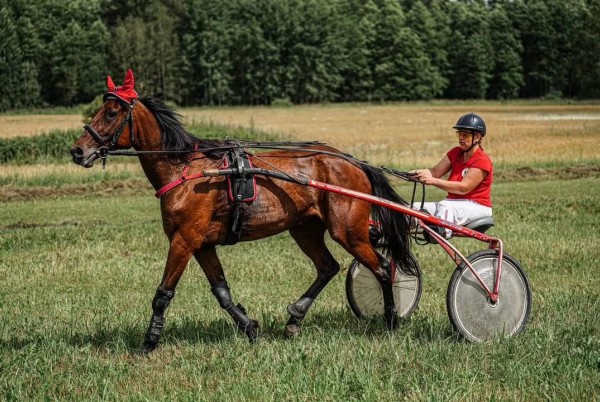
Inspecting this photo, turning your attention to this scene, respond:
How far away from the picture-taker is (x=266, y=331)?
7.89 metres

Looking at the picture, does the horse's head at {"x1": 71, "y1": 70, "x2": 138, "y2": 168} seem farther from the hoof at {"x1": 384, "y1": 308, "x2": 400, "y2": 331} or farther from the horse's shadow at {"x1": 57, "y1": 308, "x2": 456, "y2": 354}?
the hoof at {"x1": 384, "y1": 308, "x2": 400, "y2": 331}

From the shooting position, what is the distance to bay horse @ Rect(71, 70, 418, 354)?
22.7ft

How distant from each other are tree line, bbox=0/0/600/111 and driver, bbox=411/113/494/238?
2754 inches

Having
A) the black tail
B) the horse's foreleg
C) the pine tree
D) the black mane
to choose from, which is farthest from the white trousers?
the pine tree

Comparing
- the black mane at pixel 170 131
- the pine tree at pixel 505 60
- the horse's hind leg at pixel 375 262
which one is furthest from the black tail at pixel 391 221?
the pine tree at pixel 505 60

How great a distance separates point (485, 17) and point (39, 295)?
103 metres

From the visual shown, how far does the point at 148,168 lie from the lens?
7.14m

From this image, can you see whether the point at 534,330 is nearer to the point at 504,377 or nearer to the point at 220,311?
the point at 504,377

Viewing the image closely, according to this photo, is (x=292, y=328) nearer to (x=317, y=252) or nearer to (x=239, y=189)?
(x=317, y=252)

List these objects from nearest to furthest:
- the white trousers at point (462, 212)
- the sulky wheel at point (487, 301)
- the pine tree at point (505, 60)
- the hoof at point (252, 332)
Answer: the sulky wheel at point (487, 301) < the hoof at point (252, 332) < the white trousers at point (462, 212) < the pine tree at point (505, 60)

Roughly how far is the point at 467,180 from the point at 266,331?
2.37 m

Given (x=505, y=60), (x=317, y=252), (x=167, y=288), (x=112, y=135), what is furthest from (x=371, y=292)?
(x=505, y=60)

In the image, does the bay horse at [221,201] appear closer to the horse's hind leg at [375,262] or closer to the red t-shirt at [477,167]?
the horse's hind leg at [375,262]

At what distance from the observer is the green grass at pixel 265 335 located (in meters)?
5.80
